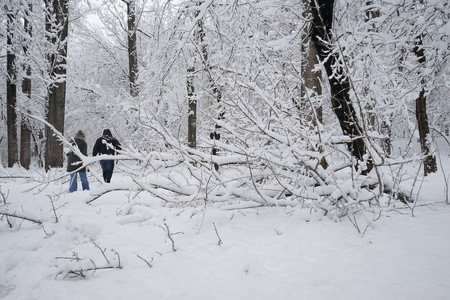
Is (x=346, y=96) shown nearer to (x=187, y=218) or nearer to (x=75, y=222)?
(x=187, y=218)

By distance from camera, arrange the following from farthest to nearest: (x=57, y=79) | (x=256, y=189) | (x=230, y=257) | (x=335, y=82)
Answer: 1. (x=57, y=79)
2. (x=335, y=82)
3. (x=256, y=189)
4. (x=230, y=257)

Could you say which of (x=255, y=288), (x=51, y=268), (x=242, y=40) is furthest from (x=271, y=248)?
(x=242, y=40)

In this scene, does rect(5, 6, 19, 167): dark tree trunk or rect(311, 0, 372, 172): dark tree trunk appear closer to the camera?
rect(311, 0, 372, 172): dark tree trunk

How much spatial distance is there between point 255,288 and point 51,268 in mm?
1698

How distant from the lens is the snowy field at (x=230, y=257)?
1.78 meters

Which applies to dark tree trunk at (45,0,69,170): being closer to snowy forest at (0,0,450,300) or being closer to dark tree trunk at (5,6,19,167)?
dark tree trunk at (5,6,19,167)

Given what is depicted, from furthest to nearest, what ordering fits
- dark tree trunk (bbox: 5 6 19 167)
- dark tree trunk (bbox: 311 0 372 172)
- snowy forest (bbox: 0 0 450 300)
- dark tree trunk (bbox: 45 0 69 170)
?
dark tree trunk (bbox: 5 6 19 167), dark tree trunk (bbox: 45 0 69 170), dark tree trunk (bbox: 311 0 372 172), snowy forest (bbox: 0 0 450 300)

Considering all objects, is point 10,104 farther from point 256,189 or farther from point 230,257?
point 230,257

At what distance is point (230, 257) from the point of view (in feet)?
7.44

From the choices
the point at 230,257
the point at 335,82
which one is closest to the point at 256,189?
the point at 230,257

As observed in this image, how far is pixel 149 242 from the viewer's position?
2670 mm

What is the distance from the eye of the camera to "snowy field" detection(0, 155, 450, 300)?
5.83 feet

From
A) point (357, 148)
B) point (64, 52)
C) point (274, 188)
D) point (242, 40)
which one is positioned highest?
point (64, 52)

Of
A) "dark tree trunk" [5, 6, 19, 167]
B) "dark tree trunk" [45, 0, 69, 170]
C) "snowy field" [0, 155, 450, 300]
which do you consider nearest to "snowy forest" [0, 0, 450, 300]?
"snowy field" [0, 155, 450, 300]
